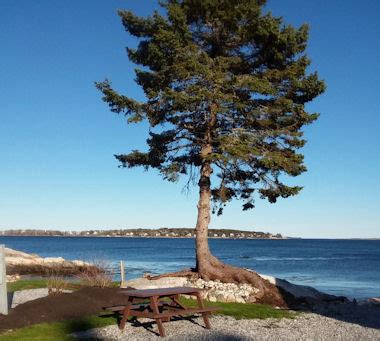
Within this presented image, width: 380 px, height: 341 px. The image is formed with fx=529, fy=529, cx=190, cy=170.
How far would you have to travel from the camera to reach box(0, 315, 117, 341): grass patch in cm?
973

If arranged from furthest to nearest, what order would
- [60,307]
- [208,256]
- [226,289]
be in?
[208,256]
[226,289]
[60,307]

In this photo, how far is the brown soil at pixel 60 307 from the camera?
11.1 m

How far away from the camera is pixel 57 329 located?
10492mm

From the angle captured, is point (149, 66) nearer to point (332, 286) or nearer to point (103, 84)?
point (103, 84)

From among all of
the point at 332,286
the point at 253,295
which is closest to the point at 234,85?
the point at 253,295

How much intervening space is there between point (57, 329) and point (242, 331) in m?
3.72

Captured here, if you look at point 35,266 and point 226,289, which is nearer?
point 226,289

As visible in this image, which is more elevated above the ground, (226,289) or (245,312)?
(226,289)

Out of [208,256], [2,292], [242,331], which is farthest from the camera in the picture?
[208,256]

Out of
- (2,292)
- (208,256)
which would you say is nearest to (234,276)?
(208,256)

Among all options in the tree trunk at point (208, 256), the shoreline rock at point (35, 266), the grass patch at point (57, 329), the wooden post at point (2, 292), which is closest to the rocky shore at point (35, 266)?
the shoreline rock at point (35, 266)

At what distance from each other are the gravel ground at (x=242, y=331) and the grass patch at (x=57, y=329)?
0.32 m

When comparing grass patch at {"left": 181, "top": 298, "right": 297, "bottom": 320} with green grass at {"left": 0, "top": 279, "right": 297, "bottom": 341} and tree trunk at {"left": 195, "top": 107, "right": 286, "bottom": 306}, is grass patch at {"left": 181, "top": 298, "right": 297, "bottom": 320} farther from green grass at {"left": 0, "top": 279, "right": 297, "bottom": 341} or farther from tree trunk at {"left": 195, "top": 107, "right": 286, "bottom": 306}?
tree trunk at {"left": 195, "top": 107, "right": 286, "bottom": 306}

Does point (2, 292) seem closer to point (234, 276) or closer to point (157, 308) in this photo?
point (157, 308)
